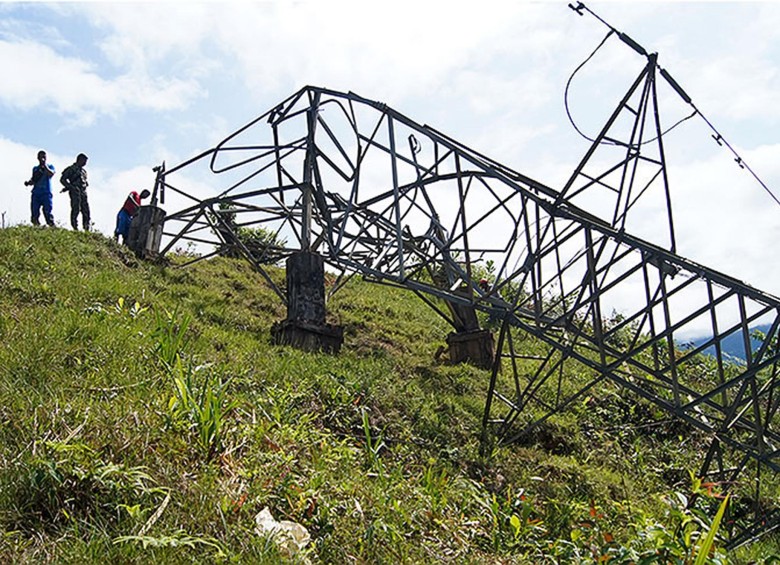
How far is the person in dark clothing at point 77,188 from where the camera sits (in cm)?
1406

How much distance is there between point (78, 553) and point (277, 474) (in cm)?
146

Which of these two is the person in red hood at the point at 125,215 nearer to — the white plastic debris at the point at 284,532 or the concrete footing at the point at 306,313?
the concrete footing at the point at 306,313

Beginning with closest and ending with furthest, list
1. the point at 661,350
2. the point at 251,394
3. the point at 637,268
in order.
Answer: the point at 251,394, the point at 637,268, the point at 661,350

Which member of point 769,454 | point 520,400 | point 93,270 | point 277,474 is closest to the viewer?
point 277,474

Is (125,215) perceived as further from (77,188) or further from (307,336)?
(307,336)

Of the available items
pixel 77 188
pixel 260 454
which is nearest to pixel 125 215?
pixel 77 188

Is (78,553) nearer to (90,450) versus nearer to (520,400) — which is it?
(90,450)

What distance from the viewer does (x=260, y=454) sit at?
4.79 m

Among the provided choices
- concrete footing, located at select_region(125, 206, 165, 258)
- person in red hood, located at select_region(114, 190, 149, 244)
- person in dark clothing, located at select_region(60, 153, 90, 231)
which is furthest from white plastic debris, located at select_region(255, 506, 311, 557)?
person in dark clothing, located at select_region(60, 153, 90, 231)

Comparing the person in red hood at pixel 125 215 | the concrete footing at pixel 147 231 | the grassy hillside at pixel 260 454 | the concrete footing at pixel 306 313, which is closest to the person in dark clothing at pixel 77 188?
the person in red hood at pixel 125 215

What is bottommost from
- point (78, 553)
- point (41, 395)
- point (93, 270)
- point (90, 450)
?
point (78, 553)

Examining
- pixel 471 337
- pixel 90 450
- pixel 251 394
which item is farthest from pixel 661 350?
pixel 90 450

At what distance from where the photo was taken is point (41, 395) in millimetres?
4918

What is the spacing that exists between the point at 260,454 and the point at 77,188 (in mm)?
11375
